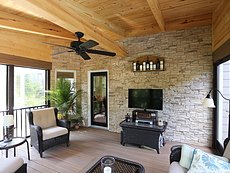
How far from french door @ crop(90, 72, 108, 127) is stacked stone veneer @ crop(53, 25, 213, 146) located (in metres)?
0.62

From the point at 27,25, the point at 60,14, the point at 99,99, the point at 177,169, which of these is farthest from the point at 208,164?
the point at 27,25

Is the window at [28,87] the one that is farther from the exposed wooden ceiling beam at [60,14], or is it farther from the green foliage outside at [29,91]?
the exposed wooden ceiling beam at [60,14]

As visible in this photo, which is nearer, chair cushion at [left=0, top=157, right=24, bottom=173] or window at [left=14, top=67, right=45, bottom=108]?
chair cushion at [left=0, top=157, right=24, bottom=173]

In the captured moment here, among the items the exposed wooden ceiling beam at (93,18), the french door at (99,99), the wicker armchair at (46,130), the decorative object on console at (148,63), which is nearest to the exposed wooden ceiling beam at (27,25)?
the exposed wooden ceiling beam at (93,18)

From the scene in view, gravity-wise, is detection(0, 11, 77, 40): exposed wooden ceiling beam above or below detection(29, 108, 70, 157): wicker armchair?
above

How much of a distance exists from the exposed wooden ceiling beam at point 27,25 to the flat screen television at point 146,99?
9.10 feet

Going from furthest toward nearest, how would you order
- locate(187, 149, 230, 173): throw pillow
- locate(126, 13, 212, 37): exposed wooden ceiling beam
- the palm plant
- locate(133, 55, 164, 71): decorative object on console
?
1. the palm plant
2. locate(133, 55, 164, 71): decorative object on console
3. locate(126, 13, 212, 37): exposed wooden ceiling beam
4. locate(187, 149, 230, 173): throw pillow

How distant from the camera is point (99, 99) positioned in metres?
5.01

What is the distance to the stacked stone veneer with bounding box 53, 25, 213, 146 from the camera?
133 inches

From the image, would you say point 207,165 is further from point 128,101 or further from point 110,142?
point 128,101

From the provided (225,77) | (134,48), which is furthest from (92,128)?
(225,77)

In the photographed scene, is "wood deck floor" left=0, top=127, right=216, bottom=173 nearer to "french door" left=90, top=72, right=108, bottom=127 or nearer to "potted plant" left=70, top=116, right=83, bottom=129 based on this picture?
"potted plant" left=70, top=116, right=83, bottom=129

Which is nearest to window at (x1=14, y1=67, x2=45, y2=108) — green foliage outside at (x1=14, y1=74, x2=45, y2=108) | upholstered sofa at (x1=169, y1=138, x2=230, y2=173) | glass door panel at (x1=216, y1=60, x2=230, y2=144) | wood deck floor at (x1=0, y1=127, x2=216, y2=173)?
green foliage outside at (x1=14, y1=74, x2=45, y2=108)

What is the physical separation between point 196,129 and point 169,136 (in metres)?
0.74
